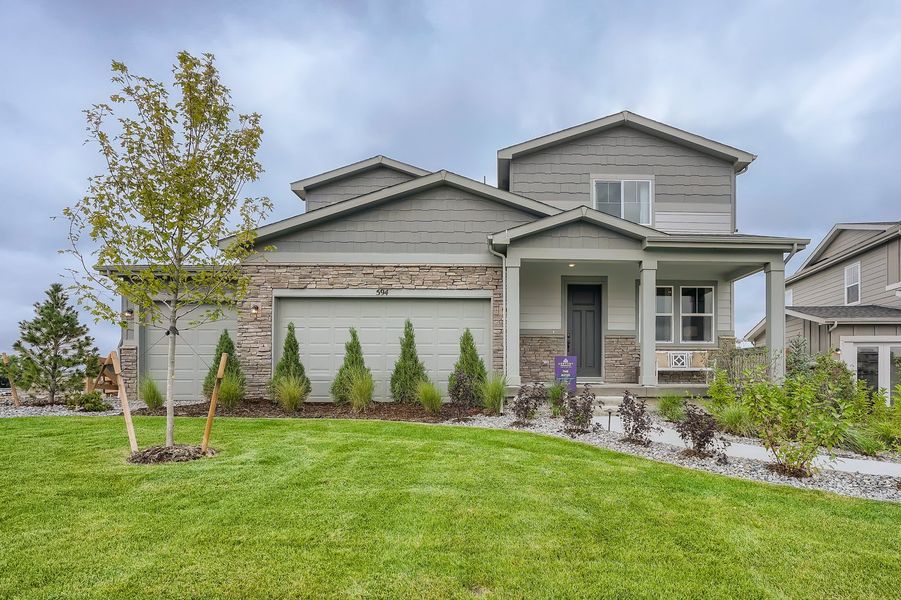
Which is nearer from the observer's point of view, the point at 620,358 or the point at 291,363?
the point at 291,363

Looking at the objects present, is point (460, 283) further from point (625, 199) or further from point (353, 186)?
point (353, 186)

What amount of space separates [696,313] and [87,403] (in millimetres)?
14162

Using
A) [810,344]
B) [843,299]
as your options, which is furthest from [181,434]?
[843,299]

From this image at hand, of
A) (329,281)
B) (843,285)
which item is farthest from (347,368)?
(843,285)

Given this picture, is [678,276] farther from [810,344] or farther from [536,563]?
[536,563]

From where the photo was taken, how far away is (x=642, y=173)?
12.4m

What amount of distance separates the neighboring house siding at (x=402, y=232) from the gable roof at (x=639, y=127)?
323 cm

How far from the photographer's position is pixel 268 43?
11.2 m

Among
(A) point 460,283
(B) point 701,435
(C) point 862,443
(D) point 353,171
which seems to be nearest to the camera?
(B) point 701,435

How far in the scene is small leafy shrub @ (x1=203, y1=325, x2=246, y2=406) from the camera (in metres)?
9.60

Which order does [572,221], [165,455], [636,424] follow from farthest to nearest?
[572,221], [636,424], [165,455]

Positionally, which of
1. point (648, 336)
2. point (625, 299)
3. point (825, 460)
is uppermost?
point (625, 299)

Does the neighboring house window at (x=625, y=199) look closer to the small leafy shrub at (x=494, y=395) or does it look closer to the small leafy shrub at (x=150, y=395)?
the small leafy shrub at (x=494, y=395)

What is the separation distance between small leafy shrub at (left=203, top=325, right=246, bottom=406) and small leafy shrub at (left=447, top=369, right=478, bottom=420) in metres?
3.75
